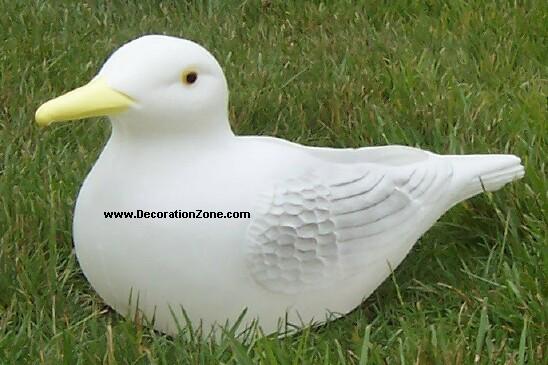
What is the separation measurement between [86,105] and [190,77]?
0.54 ft

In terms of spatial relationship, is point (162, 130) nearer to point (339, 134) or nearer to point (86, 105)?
point (86, 105)

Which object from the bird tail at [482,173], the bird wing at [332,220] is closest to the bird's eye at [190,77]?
the bird wing at [332,220]

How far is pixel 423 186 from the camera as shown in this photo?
5.14 ft

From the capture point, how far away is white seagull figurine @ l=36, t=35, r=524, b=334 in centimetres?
136

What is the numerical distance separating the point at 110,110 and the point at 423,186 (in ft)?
1.81

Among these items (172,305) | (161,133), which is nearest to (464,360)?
(172,305)

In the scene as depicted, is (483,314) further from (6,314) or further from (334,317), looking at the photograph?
(6,314)

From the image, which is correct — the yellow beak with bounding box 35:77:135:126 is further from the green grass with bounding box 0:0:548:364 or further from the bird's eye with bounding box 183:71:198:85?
the green grass with bounding box 0:0:548:364

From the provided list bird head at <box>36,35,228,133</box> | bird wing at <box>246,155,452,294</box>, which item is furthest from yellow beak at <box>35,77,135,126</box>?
bird wing at <box>246,155,452,294</box>

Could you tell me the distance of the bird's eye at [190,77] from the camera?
1.38m

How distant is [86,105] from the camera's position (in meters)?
1.31

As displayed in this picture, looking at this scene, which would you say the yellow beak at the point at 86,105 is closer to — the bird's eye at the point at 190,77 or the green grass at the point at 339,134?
the bird's eye at the point at 190,77

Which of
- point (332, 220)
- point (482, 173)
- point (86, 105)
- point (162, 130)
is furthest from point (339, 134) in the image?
point (86, 105)

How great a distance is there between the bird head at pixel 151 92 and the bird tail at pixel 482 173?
1.58 feet
